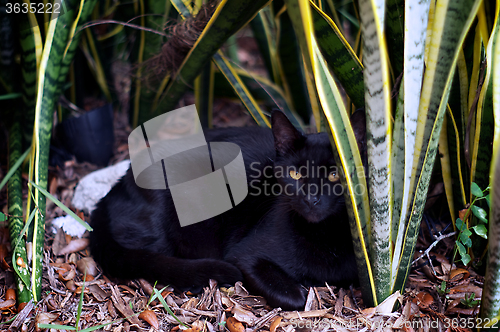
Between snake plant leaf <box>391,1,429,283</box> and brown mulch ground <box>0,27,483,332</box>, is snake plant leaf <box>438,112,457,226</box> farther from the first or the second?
snake plant leaf <box>391,1,429,283</box>

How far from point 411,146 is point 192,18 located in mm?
974

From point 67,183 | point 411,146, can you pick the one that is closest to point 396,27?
point 411,146

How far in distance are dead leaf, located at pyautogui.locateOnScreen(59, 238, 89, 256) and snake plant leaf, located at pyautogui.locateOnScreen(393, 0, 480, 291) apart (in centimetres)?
110

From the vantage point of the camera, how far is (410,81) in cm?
68

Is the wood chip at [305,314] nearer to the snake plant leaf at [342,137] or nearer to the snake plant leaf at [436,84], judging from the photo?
the snake plant leaf at [342,137]

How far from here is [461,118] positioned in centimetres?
102

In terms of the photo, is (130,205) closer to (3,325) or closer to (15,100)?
(3,325)

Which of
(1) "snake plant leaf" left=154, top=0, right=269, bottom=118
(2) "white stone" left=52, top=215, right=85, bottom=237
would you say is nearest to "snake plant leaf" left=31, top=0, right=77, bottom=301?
(2) "white stone" left=52, top=215, right=85, bottom=237

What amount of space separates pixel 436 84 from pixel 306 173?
527mm

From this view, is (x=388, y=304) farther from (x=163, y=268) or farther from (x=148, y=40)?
(x=148, y=40)

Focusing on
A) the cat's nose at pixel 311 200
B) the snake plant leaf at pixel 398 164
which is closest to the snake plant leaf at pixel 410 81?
the snake plant leaf at pixel 398 164

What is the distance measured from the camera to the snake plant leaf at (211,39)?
105 cm

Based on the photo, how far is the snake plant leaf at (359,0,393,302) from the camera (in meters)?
0.62

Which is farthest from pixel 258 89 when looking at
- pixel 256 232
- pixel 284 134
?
pixel 256 232
